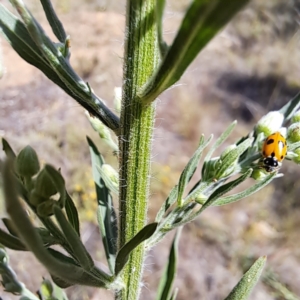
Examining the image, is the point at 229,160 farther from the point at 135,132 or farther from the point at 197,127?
the point at 197,127

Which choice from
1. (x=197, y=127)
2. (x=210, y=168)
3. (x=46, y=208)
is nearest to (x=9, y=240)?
(x=46, y=208)

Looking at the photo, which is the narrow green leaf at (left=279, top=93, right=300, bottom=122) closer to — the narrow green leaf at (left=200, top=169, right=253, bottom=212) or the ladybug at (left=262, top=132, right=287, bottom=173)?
the ladybug at (left=262, top=132, right=287, bottom=173)

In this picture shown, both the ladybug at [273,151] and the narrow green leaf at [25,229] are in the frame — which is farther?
the ladybug at [273,151]

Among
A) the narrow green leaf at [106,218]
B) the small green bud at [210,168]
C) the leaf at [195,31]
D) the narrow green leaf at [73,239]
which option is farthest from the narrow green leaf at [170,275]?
the leaf at [195,31]

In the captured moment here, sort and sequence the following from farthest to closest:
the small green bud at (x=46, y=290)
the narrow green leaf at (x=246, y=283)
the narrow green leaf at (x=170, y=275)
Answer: the narrow green leaf at (x=170, y=275) → the small green bud at (x=46, y=290) → the narrow green leaf at (x=246, y=283)

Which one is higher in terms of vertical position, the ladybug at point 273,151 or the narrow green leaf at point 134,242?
the narrow green leaf at point 134,242

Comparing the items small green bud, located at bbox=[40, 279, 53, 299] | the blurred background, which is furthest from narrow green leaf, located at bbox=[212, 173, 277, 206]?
the blurred background

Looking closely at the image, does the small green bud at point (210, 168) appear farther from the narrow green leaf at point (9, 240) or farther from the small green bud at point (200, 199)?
the narrow green leaf at point (9, 240)

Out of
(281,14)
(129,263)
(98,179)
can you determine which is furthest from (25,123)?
(281,14)
